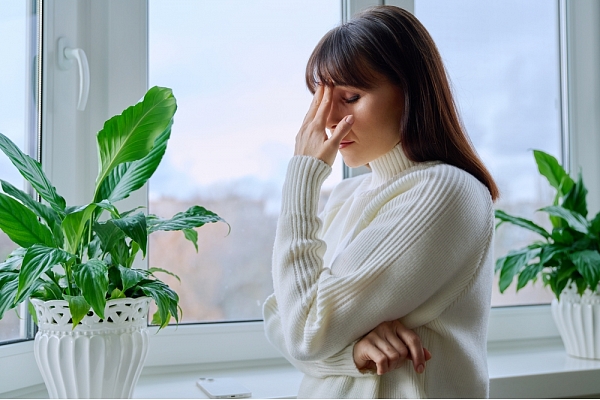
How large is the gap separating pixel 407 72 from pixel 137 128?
51 cm

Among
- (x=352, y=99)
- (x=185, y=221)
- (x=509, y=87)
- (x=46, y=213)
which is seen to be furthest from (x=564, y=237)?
(x=46, y=213)

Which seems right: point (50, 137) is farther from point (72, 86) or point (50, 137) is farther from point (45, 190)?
point (45, 190)

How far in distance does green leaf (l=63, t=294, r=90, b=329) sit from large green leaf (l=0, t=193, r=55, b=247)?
0.40 feet

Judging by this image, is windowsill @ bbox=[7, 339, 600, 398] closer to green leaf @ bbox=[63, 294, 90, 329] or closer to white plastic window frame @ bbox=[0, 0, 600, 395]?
white plastic window frame @ bbox=[0, 0, 600, 395]

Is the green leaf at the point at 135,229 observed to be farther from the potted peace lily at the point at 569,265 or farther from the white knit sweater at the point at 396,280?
the potted peace lily at the point at 569,265

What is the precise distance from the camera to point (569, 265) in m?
1.63

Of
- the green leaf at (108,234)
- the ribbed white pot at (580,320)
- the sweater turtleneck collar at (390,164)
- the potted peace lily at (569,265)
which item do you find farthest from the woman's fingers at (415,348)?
the ribbed white pot at (580,320)

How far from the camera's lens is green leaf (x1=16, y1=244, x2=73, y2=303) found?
3.02 feet

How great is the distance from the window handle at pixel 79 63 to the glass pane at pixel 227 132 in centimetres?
18

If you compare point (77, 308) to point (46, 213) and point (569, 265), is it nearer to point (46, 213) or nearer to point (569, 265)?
point (46, 213)

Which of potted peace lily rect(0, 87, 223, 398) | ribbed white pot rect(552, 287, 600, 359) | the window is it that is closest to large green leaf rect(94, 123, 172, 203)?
potted peace lily rect(0, 87, 223, 398)

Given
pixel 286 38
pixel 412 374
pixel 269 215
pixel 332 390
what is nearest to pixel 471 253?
pixel 412 374

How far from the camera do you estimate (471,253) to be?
3.28ft

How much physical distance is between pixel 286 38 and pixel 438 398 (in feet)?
3.54
